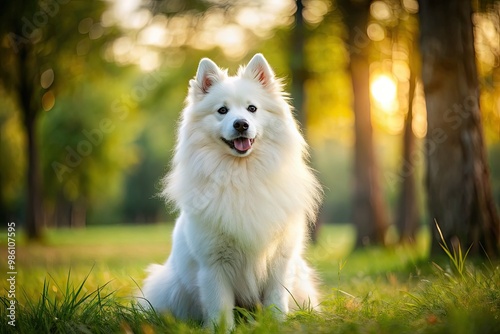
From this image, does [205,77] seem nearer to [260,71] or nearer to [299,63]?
[260,71]

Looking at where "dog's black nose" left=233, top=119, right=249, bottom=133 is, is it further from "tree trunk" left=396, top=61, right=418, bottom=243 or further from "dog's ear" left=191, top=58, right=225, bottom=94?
"tree trunk" left=396, top=61, right=418, bottom=243

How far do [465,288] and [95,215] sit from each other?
43788 millimetres

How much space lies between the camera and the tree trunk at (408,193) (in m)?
11.5

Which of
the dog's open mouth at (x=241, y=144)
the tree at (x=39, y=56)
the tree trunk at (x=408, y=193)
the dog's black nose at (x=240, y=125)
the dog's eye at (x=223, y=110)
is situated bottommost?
the tree trunk at (x=408, y=193)

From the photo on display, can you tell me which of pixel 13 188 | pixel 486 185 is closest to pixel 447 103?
pixel 486 185

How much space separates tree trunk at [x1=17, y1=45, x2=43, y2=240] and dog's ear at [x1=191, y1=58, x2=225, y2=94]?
41.5 ft

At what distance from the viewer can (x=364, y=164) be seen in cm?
1084

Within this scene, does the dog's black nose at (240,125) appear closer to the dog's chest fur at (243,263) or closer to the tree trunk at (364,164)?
the dog's chest fur at (243,263)

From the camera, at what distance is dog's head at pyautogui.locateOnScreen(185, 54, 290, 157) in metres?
3.90

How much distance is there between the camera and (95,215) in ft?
144

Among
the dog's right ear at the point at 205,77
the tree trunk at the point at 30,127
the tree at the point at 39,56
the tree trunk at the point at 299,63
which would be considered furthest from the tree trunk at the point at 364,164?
the tree trunk at the point at 30,127

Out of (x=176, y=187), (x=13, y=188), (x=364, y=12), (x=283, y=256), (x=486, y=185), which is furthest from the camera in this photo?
(x=13, y=188)

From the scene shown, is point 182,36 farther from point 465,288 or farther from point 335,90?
point 465,288

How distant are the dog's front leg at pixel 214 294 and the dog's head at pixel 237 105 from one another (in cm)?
102
